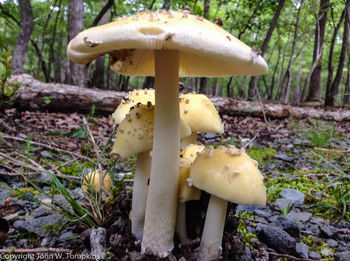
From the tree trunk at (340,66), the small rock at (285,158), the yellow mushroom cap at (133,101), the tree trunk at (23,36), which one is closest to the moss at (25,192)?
the yellow mushroom cap at (133,101)

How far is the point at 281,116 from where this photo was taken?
777 cm

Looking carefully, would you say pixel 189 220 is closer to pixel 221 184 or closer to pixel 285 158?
pixel 221 184

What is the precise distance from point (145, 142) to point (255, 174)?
2.36ft

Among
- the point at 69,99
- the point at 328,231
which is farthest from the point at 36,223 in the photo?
the point at 69,99

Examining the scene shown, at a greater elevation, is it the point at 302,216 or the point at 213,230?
the point at 213,230

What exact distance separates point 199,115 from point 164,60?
2.34 ft

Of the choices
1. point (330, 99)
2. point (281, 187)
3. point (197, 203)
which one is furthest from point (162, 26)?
point (330, 99)

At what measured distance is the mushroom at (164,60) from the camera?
1.21 metres

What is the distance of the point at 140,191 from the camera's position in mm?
1993

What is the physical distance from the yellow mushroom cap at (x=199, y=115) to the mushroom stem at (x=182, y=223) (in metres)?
0.65

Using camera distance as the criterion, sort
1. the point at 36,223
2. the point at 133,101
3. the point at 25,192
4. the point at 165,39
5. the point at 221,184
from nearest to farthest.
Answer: the point at 165,39, the point at 221,184, the point at 36,223, the point at 133,101, the point at 25,192

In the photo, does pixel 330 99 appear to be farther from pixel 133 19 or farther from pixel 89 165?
pixel 133 19

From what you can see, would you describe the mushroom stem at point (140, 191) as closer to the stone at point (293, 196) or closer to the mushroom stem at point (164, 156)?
the mushroom stem at point (164, 156)

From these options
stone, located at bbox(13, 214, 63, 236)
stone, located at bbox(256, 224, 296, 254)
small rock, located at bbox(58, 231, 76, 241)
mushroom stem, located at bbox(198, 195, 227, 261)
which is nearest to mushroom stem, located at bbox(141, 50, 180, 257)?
mushroom stem, located at bbox(198, 195, 227, 261)
